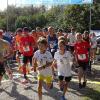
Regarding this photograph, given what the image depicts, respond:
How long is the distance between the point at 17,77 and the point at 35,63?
437cm

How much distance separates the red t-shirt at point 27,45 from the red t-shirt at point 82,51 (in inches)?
65.7

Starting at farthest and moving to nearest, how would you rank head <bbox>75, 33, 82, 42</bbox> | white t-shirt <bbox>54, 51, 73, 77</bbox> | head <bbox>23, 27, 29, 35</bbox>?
head <bbox>23, 27, 29, 35</bbox>
head <bbox>75, 33, 82, 42</bbox>
white t-shirt <bbox>54, 51, 73, 77</bbox>

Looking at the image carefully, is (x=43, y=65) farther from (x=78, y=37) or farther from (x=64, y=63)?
(x=78, y=37)

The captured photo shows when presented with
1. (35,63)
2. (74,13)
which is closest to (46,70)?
(35,63)

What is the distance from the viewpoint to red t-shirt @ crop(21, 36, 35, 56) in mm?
12844

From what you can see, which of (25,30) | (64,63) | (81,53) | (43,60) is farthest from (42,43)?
(25,30)

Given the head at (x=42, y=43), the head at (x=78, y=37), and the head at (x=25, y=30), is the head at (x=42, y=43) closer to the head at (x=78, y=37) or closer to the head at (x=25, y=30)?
the head at (x=78, y=37)

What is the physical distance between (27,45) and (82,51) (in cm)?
194

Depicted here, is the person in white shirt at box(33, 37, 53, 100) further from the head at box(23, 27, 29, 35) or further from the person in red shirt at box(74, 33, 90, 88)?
the head at box(23, 27, 29, 35)

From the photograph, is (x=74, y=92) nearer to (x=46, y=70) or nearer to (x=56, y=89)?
(x=56, y=89)

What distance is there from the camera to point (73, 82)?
12.6 metres

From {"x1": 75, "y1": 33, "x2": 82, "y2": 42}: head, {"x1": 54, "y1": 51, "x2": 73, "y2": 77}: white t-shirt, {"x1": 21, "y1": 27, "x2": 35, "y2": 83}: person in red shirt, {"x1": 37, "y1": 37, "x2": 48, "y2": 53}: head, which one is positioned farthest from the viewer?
{"x1": 21, "y1": 27, "x2": 35, "y2": 83}: person in red shirt

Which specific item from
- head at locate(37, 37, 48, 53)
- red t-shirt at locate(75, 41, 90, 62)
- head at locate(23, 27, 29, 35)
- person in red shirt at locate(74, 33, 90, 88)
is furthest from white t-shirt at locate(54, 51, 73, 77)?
head at locate(23, 27, 29, 35)

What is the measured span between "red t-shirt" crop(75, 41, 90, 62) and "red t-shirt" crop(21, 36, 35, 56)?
5.48ft
